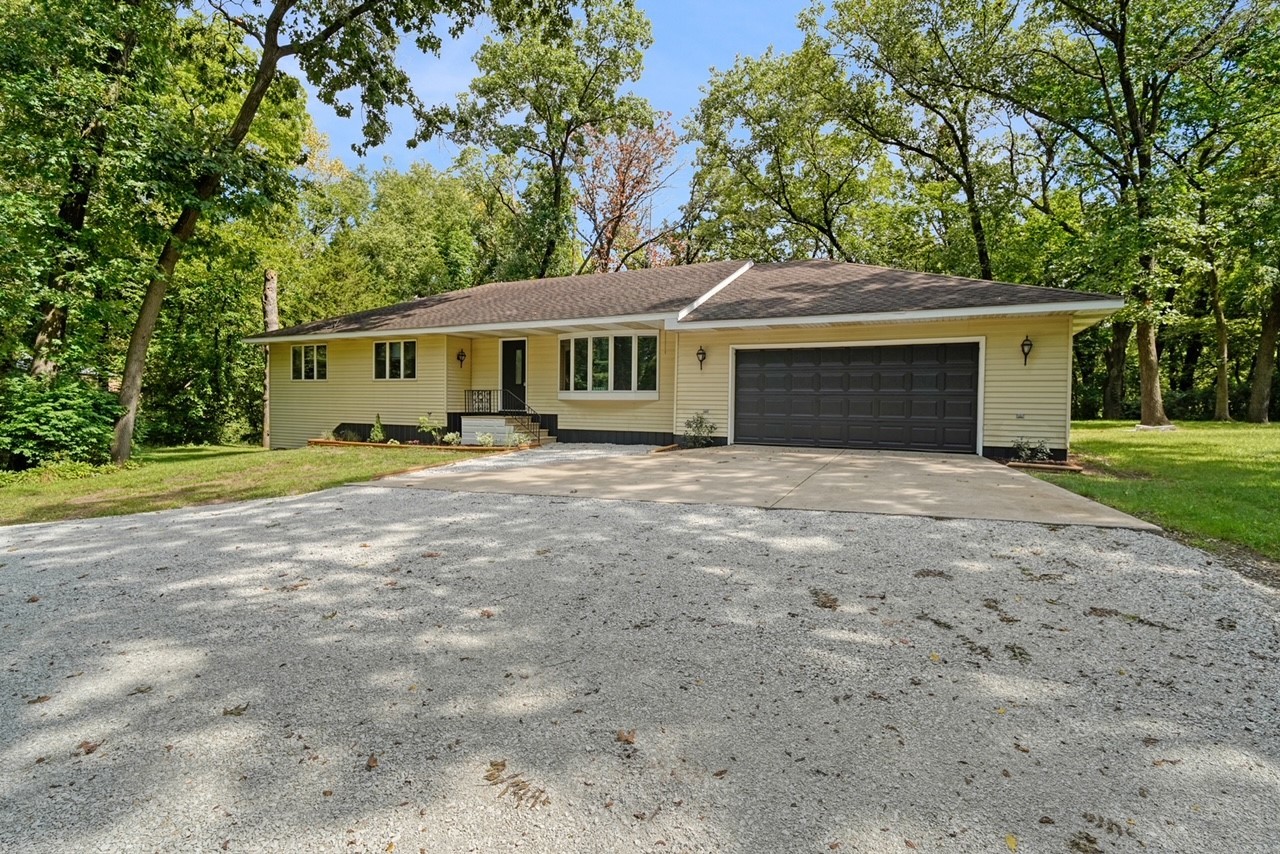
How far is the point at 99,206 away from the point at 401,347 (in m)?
6.00

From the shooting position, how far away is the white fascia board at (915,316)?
9.03m

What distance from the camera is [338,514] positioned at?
606 cm

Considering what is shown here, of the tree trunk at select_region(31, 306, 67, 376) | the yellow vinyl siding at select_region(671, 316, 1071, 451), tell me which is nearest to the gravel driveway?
the yellow vinyl siding at select_region(671, 316, 1071, 451)

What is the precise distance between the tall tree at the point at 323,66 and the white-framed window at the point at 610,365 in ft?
21.9

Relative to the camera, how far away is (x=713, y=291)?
1316 centimetres

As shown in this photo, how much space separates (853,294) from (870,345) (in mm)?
1037

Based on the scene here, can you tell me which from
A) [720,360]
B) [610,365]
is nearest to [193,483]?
[610,365]

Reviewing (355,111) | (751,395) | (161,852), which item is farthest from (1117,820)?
(355,111)

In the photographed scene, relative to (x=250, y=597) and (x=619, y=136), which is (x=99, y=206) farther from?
(x=619, y=136)

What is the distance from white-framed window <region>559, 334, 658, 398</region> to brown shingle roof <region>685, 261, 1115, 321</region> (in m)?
1.71

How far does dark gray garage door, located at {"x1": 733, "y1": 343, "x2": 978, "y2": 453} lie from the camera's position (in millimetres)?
10625

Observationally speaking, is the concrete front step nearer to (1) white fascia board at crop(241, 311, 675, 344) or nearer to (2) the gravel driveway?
(1) white fascia board at crop(241, 311, 675, 344)

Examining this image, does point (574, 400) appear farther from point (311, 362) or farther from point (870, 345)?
point (311, 362)

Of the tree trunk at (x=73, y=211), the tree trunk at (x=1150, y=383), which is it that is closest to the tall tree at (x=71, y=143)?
the tree trunk at (x=73, y=211)
